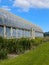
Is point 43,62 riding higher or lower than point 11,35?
lower

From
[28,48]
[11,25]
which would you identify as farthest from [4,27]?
[28,48]

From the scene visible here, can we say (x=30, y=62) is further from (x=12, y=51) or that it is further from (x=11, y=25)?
(x=11, y=25)

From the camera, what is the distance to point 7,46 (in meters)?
18.2

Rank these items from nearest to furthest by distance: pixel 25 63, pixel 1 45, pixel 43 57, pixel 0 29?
pixel 25 63, pixel 43 57, pixel 1 45, pixel 0 29

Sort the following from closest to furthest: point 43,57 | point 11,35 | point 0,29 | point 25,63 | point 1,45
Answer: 1. point 25,63
2. point 43,57
3. point 1,45
4. point 0,29
5. point 11,35

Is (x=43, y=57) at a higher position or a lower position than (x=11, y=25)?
lower

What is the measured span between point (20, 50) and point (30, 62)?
21.2 ft

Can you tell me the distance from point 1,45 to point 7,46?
0.77 m

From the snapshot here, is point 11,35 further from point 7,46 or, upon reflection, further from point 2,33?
point 7,46

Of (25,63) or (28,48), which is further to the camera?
(28,48)

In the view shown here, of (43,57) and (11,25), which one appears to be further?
(11,25)

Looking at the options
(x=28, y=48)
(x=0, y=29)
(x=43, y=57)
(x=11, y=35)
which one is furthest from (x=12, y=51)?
(x=11, y=35)

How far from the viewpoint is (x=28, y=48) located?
1983cm

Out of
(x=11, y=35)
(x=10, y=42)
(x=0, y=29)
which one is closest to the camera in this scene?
(x=10, y=42)
